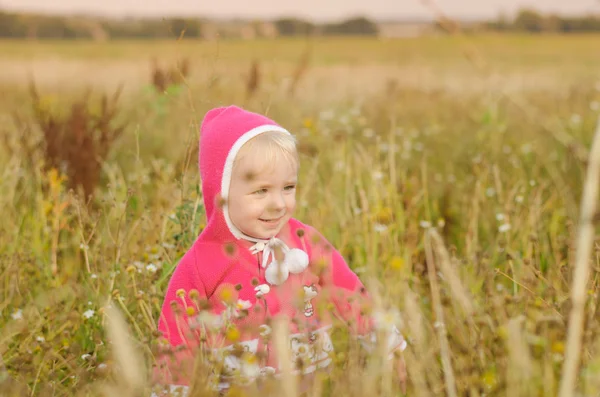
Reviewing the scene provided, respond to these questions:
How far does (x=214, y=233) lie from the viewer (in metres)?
2.29

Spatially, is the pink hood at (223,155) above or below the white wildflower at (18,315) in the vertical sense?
above

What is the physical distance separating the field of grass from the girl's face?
0.36 meters

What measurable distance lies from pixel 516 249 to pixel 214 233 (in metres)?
1.48

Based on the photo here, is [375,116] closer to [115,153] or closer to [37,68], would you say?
[115,153]

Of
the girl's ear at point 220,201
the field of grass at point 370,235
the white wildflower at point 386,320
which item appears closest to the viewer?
the white wildflower at point 386,320

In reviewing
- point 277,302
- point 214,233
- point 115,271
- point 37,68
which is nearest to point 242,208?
point 214,233

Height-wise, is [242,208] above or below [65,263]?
above

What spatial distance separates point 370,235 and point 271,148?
1103 mm

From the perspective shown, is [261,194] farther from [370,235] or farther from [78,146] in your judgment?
[78,146]

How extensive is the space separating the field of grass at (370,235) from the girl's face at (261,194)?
1.17 ft

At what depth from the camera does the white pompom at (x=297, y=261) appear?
84.9 inches

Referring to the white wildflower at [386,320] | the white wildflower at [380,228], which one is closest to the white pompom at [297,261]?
the white wildflower at [380,228]

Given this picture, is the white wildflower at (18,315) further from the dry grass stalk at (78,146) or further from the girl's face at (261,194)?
the dry grass stalk at (78,146)

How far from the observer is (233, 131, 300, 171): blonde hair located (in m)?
2.17
